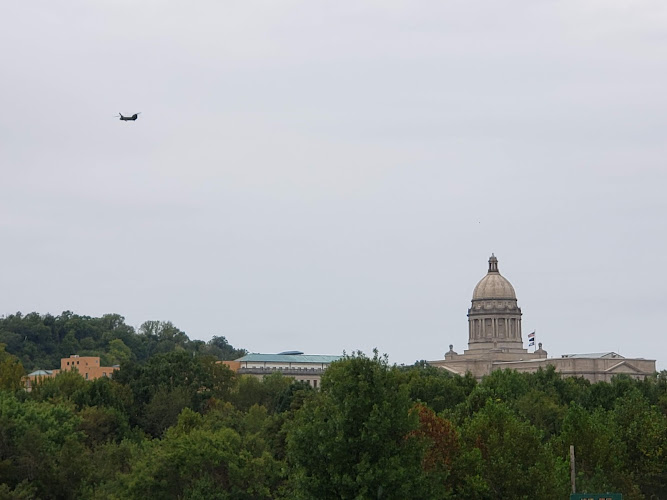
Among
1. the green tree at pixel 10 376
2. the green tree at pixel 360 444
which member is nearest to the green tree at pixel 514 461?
the green tree at pixel 360 444

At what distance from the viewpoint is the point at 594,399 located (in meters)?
126

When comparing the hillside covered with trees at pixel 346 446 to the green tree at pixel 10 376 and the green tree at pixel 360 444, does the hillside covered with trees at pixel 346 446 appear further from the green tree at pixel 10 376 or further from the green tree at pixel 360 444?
the green tree at pixel 10 376

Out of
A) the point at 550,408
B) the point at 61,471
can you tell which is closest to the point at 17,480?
the point at 61,471

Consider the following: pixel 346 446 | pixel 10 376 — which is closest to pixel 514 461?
pixel 346 446

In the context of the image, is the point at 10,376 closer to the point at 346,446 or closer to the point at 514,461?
the point at 514,461

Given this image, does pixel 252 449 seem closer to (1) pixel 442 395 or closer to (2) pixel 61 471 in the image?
(2) pixel 61 471

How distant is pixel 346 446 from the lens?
199ft

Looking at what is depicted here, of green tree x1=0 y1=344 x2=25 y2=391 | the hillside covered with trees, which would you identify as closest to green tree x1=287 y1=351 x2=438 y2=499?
the hillside covered with trees

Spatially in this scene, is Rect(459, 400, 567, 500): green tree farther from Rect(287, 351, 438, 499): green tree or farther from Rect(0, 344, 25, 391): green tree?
Rect(0, 344, 25, 391): green tree

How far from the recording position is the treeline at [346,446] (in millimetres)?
60812

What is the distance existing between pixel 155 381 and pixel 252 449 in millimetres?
52063

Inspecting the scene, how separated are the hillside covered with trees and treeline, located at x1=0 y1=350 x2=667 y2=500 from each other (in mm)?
76

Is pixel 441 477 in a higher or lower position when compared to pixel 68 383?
lower

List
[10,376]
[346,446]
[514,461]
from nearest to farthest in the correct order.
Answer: [346,446], [514,461], [10,376]
